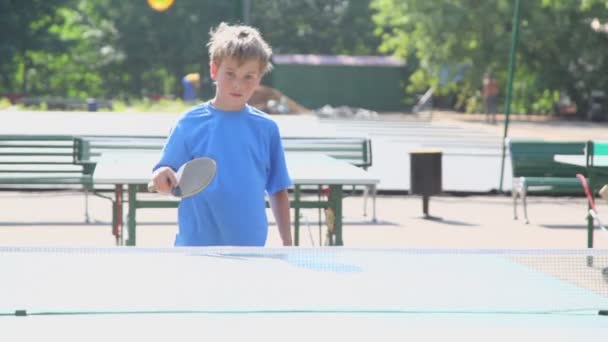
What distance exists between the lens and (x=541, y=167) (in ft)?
43.4

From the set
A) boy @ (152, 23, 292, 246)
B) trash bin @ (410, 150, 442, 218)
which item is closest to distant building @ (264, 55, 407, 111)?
trash bin @ (410, 150, 442, 218)

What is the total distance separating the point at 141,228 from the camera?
12273mm

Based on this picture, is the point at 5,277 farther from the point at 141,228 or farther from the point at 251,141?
the point at 141,228

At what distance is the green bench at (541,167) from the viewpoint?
1304cm

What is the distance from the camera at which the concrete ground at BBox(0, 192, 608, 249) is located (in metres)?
11.3

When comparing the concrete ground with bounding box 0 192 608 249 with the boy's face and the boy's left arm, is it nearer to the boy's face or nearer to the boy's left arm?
the boy's left arm

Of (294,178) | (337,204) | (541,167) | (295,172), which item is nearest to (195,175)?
(294,178)

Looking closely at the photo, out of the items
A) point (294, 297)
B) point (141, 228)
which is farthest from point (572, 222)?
point (294, 297)

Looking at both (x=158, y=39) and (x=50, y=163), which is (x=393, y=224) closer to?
(x=50, y=163)

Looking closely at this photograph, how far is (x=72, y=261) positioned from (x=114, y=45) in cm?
6095

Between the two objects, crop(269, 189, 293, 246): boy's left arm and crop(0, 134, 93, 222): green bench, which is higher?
crop(269, 189, 293, 246): boy's left arm

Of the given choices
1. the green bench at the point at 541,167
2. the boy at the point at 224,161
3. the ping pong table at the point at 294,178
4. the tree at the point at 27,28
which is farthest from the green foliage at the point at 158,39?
the boy at the point at 224,161

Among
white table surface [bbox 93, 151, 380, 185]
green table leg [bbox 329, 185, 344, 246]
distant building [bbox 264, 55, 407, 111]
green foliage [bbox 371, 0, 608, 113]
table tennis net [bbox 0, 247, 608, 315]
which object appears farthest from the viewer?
distant building [bbox 264, 55, 407, 111]

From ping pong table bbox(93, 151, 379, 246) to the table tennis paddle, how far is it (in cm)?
336
